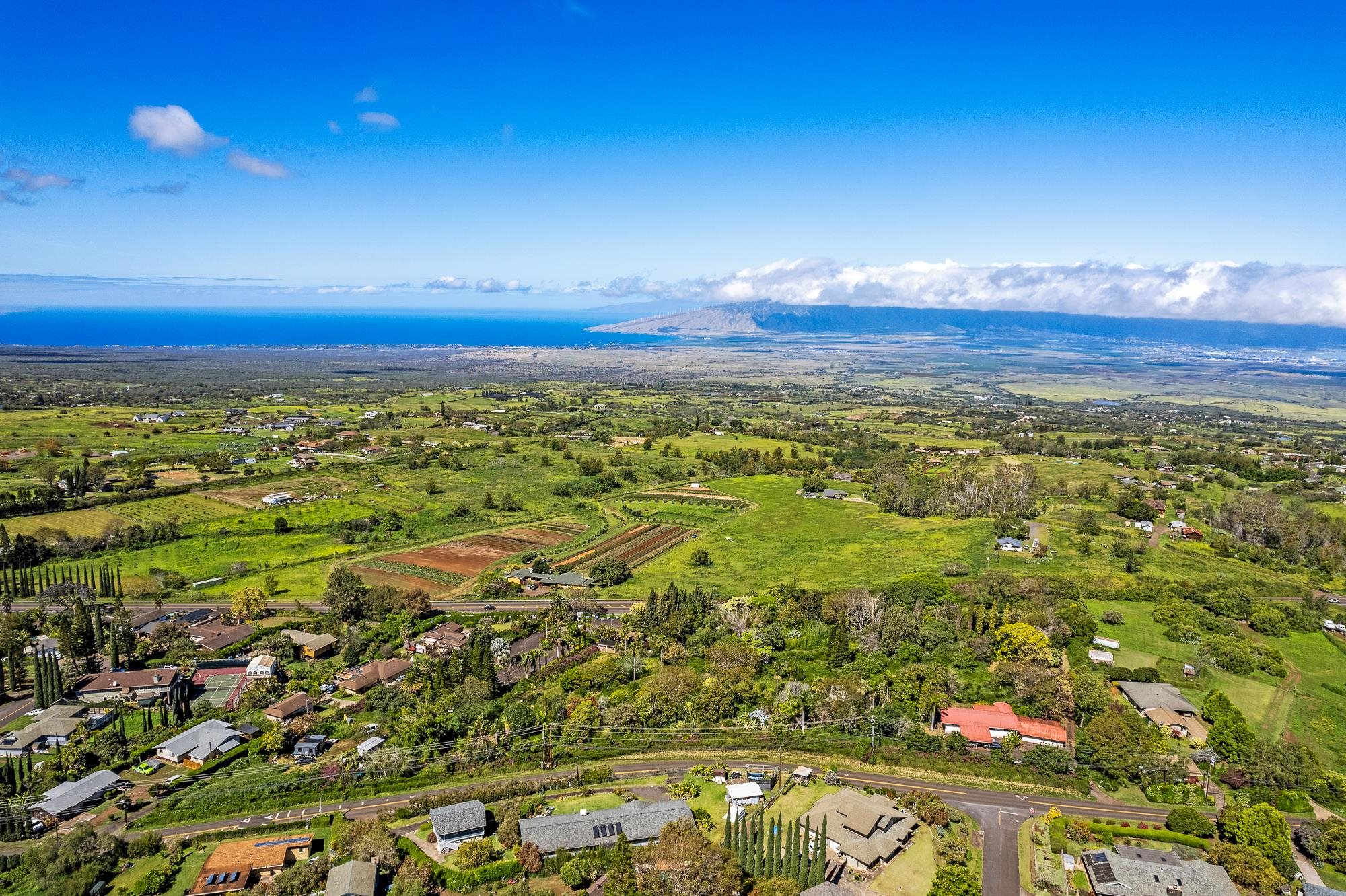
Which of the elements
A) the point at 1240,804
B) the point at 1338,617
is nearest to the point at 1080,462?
the point at 1338,617

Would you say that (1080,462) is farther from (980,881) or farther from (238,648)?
(238,648)

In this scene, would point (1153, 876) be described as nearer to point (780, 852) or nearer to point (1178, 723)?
point (780, 852)

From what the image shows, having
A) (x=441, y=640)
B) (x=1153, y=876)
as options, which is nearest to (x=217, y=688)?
(x=441, y=640)

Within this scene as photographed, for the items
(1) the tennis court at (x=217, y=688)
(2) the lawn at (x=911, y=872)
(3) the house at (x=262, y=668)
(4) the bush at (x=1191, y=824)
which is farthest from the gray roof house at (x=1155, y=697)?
(1) the tennis court at (x=217, y=688)

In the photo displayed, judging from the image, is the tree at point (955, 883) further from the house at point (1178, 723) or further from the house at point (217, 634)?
the house at point (217, 634)

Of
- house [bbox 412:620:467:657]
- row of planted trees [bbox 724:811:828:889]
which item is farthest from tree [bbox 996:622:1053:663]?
house [bbox 412:620:467:657]

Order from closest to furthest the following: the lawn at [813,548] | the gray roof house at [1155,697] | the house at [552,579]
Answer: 1. the gray roof house at [1155,697]
2. the house at [552,579]
3. the lawn at [813,548]

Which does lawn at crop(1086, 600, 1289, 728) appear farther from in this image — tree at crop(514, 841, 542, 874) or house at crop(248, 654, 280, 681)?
house at crop(248, 654, 280, 681)
